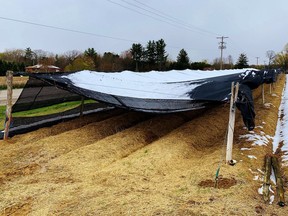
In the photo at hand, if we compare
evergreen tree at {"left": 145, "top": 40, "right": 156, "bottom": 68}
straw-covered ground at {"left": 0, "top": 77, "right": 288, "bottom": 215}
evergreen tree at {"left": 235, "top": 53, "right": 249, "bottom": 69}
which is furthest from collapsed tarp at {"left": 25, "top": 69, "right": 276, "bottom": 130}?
evergreen tree at {"left": 235, "top": 53, "right": 249, "bottom": 69}

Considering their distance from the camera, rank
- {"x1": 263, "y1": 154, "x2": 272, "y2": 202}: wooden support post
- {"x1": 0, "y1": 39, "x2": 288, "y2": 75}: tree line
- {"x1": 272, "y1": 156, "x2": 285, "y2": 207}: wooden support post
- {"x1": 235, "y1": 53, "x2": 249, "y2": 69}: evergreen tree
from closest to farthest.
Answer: {"x1": 272, "y1": 156, "x2": 285, "y2": 207}: wooden support post, {"x1": 263, "y1": 154, "x2": 272, "y2": 202}: wooden support post, {"x1": 0, "y1": 39, "x2": 288, "y2": 75}: tree line, {"x1": 235, "y1": 53, "x2": 249, "y2": 69}: evergreen tree

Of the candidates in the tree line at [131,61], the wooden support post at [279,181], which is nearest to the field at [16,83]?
the tree line at [131,61]

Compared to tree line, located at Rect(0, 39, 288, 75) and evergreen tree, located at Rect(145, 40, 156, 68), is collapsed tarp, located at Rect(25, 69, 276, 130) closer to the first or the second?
tree line, located at Rect(0, 39, 288, 75)

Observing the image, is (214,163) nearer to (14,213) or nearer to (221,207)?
(221,207)

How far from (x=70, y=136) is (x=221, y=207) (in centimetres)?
436

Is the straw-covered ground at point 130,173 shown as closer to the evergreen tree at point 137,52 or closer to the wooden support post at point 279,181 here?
the wooden support post at point 279,181

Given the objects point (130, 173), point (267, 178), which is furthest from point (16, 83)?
point (267, 178)

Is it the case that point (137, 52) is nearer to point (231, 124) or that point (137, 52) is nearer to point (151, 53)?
point (151, 53)

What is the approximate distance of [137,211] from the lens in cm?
390

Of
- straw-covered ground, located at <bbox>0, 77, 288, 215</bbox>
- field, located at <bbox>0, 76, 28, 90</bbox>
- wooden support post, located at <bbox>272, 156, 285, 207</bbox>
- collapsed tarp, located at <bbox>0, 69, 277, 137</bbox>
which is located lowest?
wooden support post, located at <bbox>272, 156, 285, 207</bbox>

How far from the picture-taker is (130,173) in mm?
5195

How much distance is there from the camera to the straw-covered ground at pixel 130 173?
4.07 m

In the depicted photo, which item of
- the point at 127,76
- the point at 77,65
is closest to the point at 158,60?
the point at 77,65

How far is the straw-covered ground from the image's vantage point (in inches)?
160
